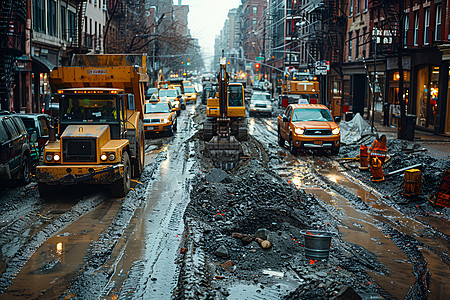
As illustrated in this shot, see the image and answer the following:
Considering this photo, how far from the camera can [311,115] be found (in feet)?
76.0

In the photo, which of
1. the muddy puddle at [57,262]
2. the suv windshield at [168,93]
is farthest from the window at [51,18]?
the muddy puddle at [57,262]

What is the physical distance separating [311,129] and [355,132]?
639cm

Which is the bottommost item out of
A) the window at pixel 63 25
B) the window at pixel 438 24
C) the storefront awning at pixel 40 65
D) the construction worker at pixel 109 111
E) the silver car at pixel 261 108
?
the silver car at pixel 261 108

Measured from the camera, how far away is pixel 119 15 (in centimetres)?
5512

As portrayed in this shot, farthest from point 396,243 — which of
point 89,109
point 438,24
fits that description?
point 438,24

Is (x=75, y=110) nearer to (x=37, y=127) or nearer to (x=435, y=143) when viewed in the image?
(x=37, y=127)

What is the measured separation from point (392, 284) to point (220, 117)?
56.8 feet

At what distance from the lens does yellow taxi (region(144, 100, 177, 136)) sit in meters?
28.0

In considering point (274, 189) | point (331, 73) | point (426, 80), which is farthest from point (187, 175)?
point (331, 73)

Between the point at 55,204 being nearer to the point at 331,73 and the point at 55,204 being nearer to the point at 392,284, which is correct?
the point at 392,284

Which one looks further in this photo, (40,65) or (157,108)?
(40,65)

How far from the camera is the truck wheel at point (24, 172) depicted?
15047 millimetres

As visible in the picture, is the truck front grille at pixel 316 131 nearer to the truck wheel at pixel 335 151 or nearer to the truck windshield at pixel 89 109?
the truck wheel at pixel 335 151

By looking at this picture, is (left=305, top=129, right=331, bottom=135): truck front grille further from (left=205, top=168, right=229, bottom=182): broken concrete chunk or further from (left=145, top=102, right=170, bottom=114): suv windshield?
(left=145, top=102, right=170, bottom=114): suv windshield
